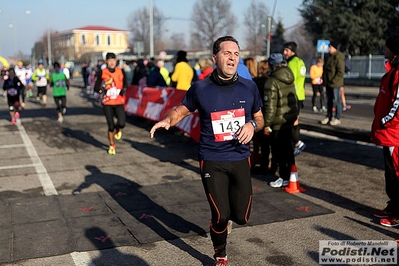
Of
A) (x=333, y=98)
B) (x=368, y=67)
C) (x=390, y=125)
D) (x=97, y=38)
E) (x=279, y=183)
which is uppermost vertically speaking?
(x=97, y=38)

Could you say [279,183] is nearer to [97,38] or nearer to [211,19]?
[211,19]

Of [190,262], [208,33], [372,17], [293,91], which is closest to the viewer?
[190,262]

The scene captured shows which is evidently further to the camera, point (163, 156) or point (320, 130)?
point (320, 130)

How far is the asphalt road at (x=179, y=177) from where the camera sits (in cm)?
473

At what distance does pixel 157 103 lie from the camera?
45.4ft

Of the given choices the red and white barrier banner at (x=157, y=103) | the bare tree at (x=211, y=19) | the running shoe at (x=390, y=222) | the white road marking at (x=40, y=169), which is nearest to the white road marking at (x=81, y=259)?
the white road marking at (x=40, y=169)

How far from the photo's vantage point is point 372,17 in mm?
40469

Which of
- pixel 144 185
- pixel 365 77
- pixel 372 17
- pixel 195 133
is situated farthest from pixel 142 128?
pixel 372 17

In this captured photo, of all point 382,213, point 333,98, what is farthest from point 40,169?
point 333,98

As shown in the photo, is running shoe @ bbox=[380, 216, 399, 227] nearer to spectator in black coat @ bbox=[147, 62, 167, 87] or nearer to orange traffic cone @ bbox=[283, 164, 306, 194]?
orange traffic cone @ bbox=[283, 164, 306, 194]

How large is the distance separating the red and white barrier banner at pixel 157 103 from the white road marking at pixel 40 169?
3212 mm

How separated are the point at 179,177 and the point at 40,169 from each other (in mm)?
2713

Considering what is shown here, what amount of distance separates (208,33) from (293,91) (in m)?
78.9

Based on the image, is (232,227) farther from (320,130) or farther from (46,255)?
(320,130)
